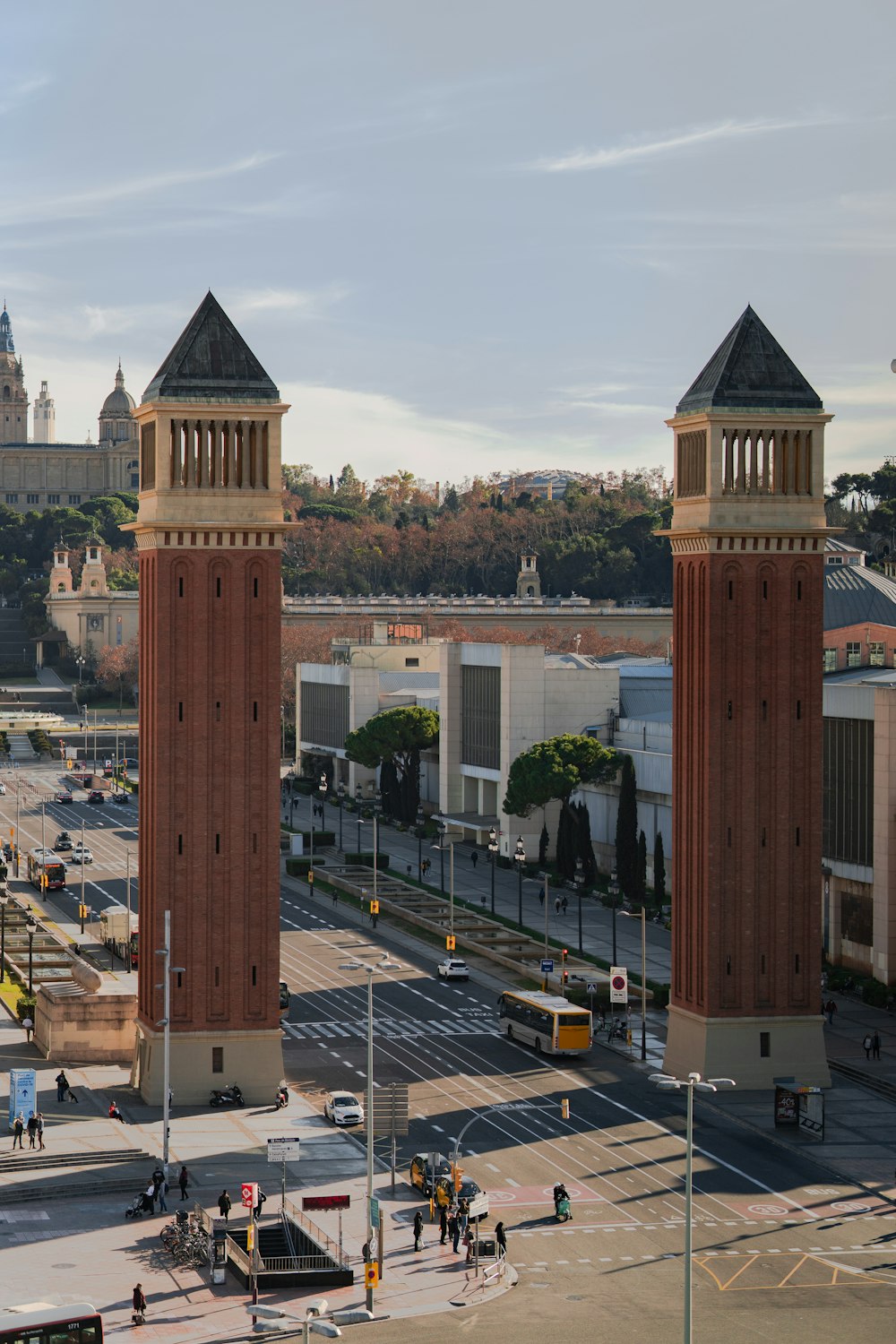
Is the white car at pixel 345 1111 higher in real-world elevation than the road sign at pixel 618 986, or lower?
lower

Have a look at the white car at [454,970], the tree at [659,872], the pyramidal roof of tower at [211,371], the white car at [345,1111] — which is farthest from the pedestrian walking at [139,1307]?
the tree at [659,872]

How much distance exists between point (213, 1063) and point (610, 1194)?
18483mm

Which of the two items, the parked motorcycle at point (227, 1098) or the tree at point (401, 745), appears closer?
the parked motorcycle at point (227, 1098)

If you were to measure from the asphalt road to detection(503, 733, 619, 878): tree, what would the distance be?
40.1 meters

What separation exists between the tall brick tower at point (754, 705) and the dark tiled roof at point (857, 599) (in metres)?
87.0

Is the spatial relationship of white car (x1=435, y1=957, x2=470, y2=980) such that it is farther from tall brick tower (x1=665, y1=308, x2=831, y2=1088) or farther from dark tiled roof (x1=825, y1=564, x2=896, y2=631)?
dark tiled roof (x1=825, y1=564, x2=896, y2=631)

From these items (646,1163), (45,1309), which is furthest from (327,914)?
(45,1309)

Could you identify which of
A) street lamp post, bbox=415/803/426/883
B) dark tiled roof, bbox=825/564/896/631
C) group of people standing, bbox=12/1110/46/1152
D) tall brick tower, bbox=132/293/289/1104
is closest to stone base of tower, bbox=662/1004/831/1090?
tall brick tower, bbox=132/293/289/1104

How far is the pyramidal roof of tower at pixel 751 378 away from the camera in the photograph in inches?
3499

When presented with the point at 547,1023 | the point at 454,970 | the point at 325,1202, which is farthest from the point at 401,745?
the point at 325,1202

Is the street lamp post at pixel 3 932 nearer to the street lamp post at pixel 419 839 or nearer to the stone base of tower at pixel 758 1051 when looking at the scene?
the street lamp post at pixel 419 839

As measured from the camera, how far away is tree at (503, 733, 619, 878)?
14512 cm

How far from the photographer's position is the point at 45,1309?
53469mm

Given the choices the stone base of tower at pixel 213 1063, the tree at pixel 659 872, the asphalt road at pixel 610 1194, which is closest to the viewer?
the asphalt road at pixel 610 1194
